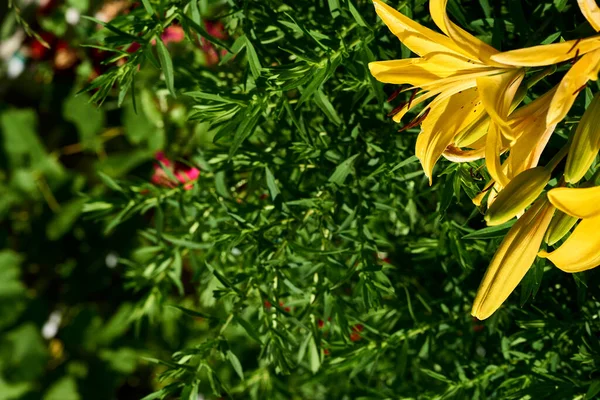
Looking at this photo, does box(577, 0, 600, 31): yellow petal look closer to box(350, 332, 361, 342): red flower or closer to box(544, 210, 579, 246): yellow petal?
box(544, 210, 579, 246): yellow petal

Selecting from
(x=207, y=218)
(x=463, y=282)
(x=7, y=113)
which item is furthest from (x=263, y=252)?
(x=7, y=113)

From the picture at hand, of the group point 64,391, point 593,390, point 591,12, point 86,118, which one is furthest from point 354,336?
point 86,118

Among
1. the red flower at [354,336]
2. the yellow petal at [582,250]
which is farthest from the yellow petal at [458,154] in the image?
the red flower at [354,336]

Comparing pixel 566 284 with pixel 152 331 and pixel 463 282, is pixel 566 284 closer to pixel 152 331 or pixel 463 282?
pixel 463 282

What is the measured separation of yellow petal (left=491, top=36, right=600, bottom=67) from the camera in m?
0.44

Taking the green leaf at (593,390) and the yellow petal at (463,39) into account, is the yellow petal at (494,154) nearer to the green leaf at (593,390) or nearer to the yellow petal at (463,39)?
the yellow petal at (463,39)

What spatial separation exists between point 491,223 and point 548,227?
5 centimetres

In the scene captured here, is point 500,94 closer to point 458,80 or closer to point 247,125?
point 458,80

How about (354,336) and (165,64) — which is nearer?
(165,64)

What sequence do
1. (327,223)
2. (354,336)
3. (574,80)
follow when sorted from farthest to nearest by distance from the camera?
(354,336) < (327,223) < (574,80)

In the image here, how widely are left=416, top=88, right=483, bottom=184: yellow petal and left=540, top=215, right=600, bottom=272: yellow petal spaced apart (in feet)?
0.35

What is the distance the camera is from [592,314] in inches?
28.0

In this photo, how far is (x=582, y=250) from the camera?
468 millimetres

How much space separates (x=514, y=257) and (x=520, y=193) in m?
0.05
